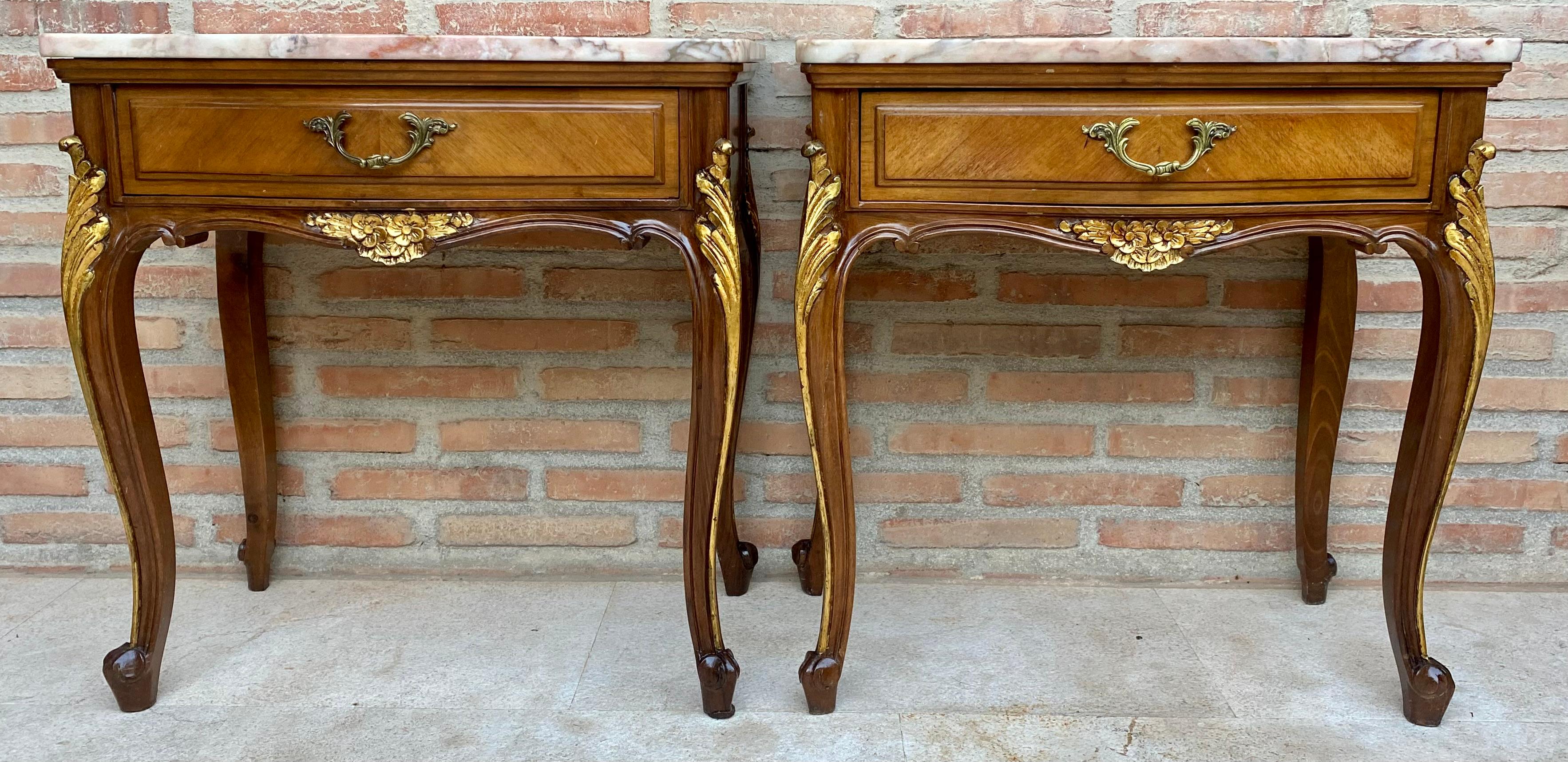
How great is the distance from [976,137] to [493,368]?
957mm

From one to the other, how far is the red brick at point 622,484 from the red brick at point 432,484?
58 millimetres

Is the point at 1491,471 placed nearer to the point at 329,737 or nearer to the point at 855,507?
the point at 855,507

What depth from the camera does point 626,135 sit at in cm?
130

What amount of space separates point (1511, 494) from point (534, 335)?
62.9 inches

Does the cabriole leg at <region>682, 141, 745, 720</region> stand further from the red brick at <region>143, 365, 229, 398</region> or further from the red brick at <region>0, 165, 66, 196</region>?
the red brick at <region>0, 165, 66, 196</region>

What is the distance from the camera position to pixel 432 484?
196 cm

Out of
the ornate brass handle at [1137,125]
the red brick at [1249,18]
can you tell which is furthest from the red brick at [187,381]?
the red brick at [1249,18]

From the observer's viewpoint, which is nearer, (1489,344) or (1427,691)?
(1427,691)

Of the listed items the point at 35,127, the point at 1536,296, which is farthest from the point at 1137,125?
the point at 35,127

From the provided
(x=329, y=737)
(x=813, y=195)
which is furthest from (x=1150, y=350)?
(x=329, y=737)

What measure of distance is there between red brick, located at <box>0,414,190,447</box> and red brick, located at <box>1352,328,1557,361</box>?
1.91 m

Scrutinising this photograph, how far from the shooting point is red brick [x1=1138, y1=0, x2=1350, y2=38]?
1.76 meters

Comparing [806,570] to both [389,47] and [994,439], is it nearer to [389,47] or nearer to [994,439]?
[994,439]

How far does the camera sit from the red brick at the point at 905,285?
1854 mm
